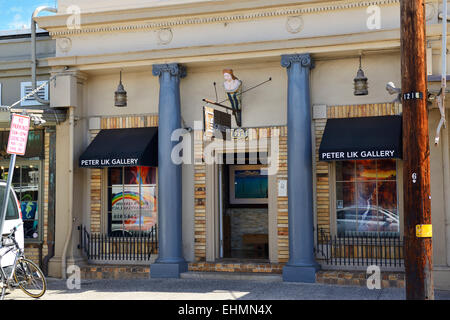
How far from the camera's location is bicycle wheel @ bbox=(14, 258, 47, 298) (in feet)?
31.3

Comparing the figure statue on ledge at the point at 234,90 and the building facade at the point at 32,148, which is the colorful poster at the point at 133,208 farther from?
the figure statue on ledge at the point at 234,90

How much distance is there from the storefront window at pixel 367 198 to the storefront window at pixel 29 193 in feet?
22.3

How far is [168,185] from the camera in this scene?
39.6 ft

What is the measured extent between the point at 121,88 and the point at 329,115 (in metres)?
4.44

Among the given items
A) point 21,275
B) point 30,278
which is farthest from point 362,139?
point 21,275

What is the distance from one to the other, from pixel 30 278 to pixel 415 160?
252 inches

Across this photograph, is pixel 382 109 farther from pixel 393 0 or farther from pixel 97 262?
pixel 97 262

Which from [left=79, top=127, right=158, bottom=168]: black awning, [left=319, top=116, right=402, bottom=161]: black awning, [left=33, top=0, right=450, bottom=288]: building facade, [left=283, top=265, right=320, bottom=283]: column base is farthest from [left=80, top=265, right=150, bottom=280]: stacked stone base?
[left=319, top=116, right=402, bottom=161]: black awning

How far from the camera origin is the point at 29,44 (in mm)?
13633

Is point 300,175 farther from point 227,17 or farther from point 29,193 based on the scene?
point 29,193

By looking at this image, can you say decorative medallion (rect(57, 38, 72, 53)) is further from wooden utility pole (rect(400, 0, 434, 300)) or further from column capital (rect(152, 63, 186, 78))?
wooden utility pole (rect(400, 0, 434, 300))

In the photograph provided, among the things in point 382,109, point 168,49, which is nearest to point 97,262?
point 168,49

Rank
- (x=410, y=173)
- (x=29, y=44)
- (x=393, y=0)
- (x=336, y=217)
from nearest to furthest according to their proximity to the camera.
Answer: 1. (x=410, y=173)
2. (x=393, y=0)
3. (x=336, y=217)
4. (x=29, y=44)

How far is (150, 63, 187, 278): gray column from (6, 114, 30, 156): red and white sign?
3.57 metres
